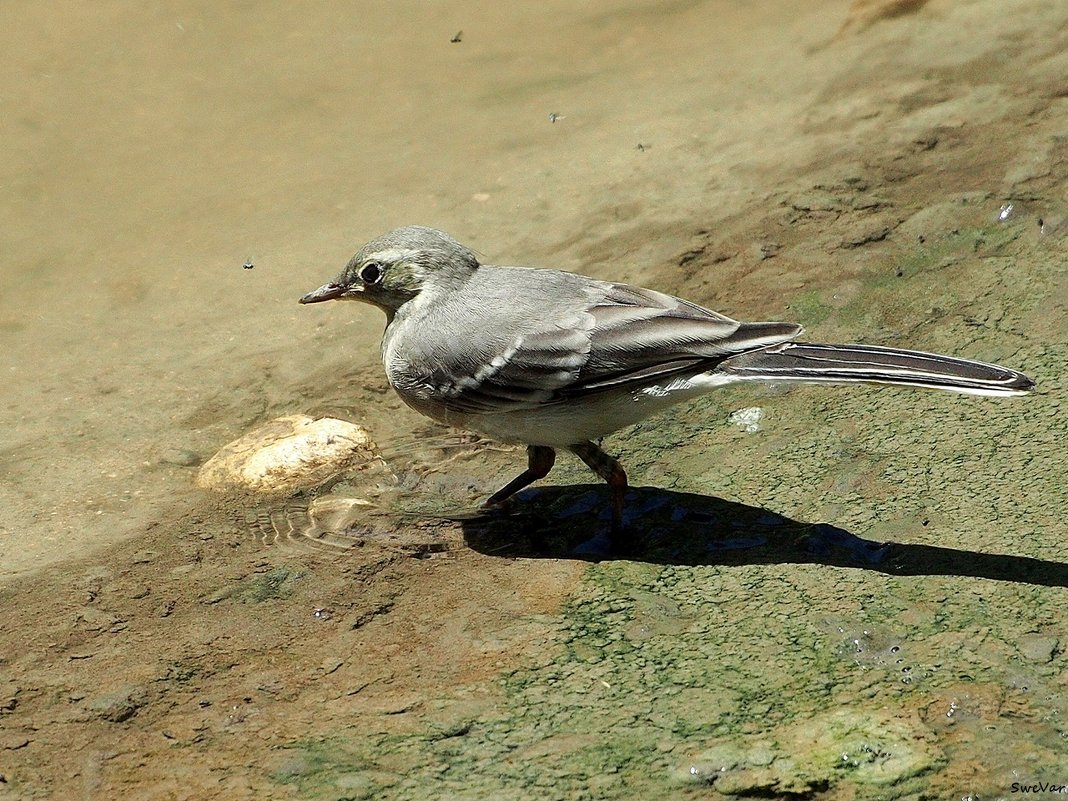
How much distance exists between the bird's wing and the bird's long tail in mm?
67

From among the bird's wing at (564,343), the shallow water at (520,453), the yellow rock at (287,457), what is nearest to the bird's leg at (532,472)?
the shallow water at (520,453)

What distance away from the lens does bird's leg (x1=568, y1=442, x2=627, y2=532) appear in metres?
5.19

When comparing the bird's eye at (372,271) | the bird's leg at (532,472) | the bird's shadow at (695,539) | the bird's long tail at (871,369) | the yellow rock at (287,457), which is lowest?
the bird's shadow at (695,539)

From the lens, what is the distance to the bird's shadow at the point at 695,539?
14.5ft

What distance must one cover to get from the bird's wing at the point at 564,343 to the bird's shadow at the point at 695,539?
555 mm

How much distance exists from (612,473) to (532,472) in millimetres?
482

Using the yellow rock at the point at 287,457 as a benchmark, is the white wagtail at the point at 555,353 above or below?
above

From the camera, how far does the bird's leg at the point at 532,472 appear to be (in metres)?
5.50

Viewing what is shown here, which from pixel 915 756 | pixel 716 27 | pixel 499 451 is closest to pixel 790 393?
pixel 499 451

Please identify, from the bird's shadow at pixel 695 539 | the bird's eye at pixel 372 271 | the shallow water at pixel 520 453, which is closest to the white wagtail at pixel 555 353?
the bird's eye at pixel 372 271

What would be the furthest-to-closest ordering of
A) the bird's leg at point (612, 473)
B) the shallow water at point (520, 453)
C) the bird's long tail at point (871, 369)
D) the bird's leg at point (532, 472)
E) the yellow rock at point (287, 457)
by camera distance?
the yellow rock at point (287, 457) → the bird's leg at point (532, 472) → the bird's leg at point (612, 473) → the bird's long tail at point (871, 369) → the shallow water at point (520, 453)

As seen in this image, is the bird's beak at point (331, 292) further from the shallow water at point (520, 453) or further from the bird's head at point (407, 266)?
the shallow water at point (520, 453)

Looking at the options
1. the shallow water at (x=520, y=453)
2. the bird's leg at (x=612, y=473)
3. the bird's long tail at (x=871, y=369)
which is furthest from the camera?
the bird's leg at (x=612, y=473)

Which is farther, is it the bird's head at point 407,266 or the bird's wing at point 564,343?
the bird's head at point 407,266
